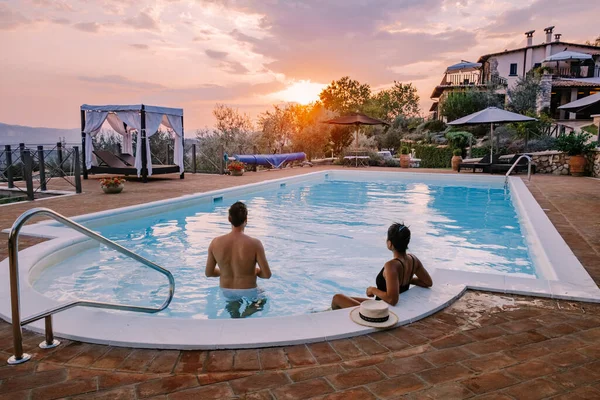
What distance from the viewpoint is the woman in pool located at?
3.11m

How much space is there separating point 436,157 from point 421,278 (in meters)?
18.5

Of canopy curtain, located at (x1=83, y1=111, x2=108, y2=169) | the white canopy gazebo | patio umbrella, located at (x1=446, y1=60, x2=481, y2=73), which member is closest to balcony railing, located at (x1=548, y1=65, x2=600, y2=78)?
patio umbrella, located at (x1=446, y1=60, x2=481, y2=73)

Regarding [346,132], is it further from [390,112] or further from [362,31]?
[390,112]

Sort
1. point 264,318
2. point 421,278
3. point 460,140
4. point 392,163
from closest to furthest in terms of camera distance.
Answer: point 264,318
point 421,278
point 392,163
point 460,140

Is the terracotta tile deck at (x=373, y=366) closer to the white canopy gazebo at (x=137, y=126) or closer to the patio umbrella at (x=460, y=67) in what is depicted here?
the white canopy gazebo at (x=137, y=126)

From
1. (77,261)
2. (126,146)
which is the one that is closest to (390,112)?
(126,146)

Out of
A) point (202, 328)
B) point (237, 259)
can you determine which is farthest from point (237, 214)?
point (202, 328)

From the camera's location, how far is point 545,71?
3553 cm

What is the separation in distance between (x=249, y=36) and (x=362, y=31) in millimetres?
5633

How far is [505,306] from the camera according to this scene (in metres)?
3.13

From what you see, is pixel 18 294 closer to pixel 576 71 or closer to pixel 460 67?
pixel 460 67

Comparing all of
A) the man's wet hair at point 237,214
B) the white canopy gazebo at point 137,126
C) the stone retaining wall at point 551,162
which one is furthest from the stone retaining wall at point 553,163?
the man's wet hair at point 237,214

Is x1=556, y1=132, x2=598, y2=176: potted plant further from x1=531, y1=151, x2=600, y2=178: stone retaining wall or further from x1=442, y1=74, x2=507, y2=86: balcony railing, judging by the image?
x1=442, y1=74, x2=507, y2=86: balcony railing

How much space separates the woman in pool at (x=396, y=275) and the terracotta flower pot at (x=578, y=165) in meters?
14.1
